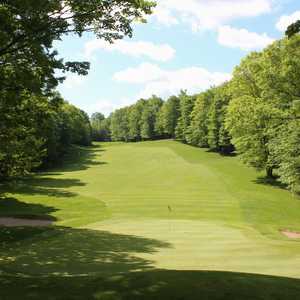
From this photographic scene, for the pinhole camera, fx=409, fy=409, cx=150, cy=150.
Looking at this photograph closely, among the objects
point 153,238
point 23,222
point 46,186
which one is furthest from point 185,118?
point 153,238

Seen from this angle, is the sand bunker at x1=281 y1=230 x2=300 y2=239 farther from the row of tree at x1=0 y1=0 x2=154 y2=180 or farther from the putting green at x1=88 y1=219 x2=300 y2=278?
the row of tree at x1=0 y1=0 x2=154 y2=180

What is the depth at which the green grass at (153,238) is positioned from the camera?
342 inches

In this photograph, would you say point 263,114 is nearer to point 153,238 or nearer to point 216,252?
point 153,238

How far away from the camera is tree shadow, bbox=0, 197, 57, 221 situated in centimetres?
3253

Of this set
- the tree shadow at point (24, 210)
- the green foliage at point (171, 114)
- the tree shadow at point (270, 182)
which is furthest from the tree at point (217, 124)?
the tree shadow at point (24, 210)

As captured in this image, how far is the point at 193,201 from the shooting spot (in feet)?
132

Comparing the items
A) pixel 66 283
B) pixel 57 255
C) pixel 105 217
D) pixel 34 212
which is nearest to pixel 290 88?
pixel 105 217

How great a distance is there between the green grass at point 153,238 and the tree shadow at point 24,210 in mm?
92

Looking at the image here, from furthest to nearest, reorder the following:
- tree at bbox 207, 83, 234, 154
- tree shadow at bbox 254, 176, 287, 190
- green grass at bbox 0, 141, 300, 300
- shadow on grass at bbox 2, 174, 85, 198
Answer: tree at bbox 207, 83, 234, 154, tree shadow at bbox 254, 176, 287, 190, shadow on grass at bbox 2, 174, 85, 198, green grass at bbox 0, 141, 300, 300

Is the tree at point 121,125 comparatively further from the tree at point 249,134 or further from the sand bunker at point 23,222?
the sand bunker at point 23,222

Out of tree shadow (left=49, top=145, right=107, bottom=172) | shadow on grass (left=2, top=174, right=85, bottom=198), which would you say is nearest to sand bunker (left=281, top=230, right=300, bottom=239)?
shadow on grass (left=2, top=174, right=85, bottom=198)

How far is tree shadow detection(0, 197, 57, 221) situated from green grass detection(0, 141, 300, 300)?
9 cm

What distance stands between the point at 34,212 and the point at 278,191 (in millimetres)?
27691

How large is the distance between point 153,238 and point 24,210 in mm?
20103
